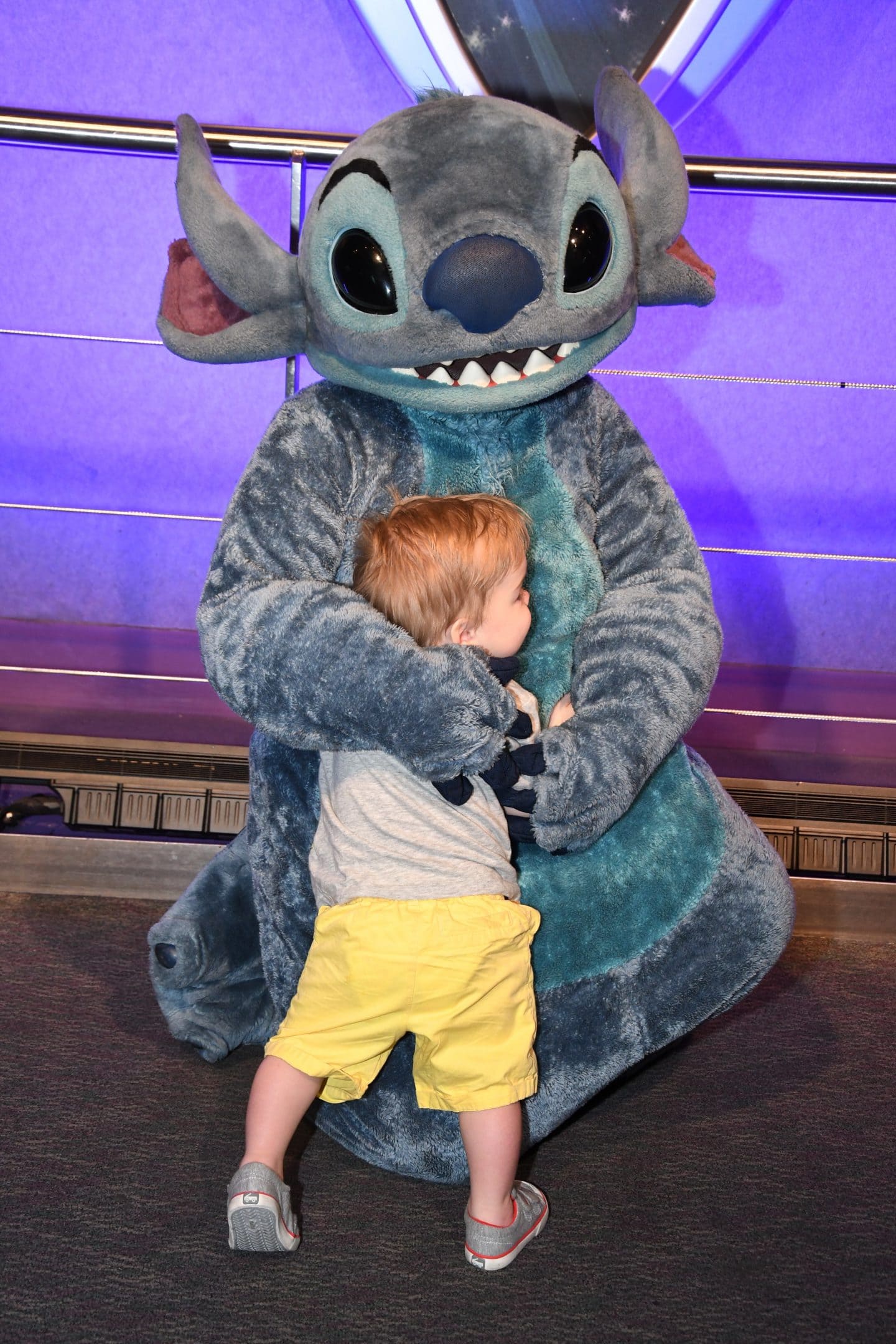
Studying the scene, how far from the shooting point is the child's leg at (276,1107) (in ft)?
3.29

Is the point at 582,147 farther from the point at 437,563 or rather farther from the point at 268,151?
the point at 268,151

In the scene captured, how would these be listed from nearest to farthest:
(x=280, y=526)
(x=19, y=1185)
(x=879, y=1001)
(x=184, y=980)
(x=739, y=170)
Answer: (x=19, y=1185) < (x=280, y=526) < (x=184, y=980) < (x=879, y=1001) < (x=739, y=170)

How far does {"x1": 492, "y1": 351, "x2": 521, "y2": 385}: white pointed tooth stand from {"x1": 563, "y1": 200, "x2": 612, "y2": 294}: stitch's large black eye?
81 mm

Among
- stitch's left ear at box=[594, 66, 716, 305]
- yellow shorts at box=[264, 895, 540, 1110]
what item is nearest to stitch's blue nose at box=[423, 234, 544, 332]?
stitch's left ear at box=[594, 66, 716, 305]

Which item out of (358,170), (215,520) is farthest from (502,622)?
(215,520)

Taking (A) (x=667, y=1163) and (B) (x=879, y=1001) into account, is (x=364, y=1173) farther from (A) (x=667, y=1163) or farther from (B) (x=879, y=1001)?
(B) (x=879, y=1001)

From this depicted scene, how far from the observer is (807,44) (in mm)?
3029

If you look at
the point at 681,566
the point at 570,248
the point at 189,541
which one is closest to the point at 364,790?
the point at 681,566

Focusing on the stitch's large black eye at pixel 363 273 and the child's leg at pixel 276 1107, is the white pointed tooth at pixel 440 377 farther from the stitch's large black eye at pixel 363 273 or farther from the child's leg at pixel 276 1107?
the child's leg at pixel 276 1107

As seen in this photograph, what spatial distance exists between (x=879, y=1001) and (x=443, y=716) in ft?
2.65

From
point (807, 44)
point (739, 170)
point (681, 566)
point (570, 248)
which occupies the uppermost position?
point (807, 44)

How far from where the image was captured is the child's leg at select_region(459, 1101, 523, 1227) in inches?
38.4

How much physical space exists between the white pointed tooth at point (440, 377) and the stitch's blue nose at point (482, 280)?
6 centimetres

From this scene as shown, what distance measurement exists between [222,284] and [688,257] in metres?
0.49
